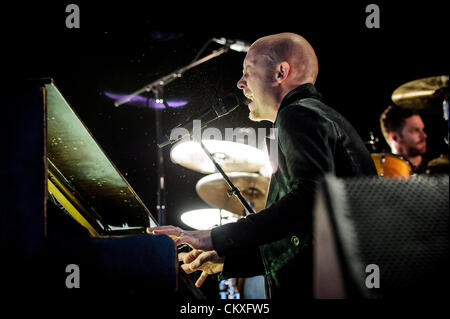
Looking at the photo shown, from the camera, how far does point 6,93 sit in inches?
49.7

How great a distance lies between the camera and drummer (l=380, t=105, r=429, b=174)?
5453 millimetres

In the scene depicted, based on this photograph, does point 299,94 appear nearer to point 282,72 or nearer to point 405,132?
point 282,72

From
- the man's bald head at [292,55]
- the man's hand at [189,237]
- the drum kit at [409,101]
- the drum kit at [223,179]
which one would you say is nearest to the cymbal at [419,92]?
the drum kit at [409,101]

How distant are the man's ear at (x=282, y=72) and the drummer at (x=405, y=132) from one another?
12.6ft

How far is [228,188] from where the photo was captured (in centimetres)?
464

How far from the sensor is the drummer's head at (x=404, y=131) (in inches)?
215

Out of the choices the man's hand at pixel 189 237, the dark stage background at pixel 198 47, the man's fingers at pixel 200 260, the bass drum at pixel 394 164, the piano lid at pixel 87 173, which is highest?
the dark stage background at pixel 198 47

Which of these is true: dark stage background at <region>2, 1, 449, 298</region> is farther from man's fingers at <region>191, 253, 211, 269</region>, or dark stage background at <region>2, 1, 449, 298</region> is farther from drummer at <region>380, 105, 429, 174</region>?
man's fingers at <region>191, 253, 211, 269</region>

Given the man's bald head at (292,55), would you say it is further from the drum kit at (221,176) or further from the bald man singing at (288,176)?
the drum kit at (221,176)

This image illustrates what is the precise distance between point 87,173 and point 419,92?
463 cm

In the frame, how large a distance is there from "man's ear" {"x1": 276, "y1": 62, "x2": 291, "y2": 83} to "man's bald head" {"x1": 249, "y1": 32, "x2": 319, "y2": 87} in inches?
0.8

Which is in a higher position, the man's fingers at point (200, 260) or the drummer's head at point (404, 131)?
the drummer's head at point (404, 131)
